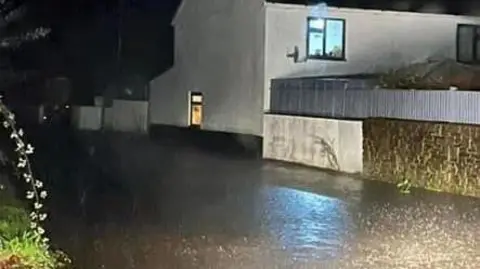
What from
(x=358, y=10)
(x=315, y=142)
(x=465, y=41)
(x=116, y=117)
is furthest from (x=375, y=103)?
(x=116, y=117)

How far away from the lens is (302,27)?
89.8 ft

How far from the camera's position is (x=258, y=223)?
12.6m

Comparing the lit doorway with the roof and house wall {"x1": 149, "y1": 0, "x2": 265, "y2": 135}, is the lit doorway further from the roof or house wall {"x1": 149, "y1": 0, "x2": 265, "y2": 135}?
the roof

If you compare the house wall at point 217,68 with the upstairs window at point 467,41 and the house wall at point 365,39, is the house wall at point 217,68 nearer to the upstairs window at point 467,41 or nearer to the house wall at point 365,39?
the house wall at point 365,39

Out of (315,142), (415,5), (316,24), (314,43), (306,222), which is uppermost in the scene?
(415,5)

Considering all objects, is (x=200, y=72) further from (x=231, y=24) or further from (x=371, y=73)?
(x=371, y=73)

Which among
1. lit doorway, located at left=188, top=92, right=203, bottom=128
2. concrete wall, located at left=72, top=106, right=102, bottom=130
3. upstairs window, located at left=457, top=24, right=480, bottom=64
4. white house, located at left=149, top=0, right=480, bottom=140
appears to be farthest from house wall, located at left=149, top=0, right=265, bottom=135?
upstairs window, located at left=457, top=24, right=480, bottom=64

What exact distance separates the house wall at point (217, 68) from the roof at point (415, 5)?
6.48ft

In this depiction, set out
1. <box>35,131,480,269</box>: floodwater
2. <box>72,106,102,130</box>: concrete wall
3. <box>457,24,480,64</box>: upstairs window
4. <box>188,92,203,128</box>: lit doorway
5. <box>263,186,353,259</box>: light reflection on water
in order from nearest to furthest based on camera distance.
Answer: <box>35,131,480,269</box>: floodwater < <box>263,186,353,259</box>: light reflection on water < <box>457,24,480,64</box>: upstairs window < <box>188,92,203,128</box>: lit doorway < <box>72,106,102,130</box>: concrete wall

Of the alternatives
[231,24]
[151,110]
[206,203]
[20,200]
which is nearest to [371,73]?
[231,24]

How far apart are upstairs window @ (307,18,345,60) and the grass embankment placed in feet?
60.8

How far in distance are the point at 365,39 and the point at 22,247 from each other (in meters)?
21.3

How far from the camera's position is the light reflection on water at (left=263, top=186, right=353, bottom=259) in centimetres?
1078

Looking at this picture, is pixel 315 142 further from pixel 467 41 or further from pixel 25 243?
pixel 25 243
